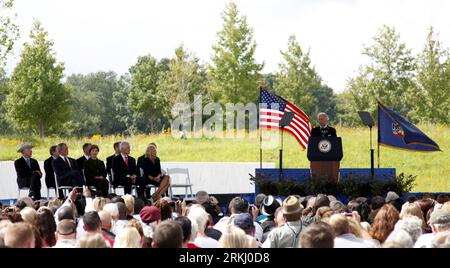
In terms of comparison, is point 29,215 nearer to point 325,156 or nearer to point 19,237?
point 19,237

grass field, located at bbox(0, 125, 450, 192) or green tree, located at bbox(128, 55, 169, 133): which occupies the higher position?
green tree, located at bbox(128, 55, 169, 133)

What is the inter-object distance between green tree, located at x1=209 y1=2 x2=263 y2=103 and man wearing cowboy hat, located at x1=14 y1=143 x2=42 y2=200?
28.6m

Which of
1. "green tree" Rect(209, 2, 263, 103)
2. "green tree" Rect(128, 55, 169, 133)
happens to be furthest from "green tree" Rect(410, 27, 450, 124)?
"green tree" Rect(128, 55, 169, 133)

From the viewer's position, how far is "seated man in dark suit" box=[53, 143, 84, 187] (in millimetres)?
16078

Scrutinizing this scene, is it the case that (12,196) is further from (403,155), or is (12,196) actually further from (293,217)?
(293,217)

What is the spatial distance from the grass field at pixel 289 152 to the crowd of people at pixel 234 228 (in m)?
18.7

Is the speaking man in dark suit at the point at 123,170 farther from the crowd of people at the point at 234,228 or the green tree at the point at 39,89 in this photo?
the green tree at the point at 39,89

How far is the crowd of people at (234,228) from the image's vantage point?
218 inches

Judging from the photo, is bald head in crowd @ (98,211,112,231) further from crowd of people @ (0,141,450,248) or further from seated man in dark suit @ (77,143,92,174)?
seated man in dark suit @ (77,143,92,174)

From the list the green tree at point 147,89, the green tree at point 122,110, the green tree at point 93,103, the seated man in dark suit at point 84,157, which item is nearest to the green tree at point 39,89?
the green tree at point 147,89

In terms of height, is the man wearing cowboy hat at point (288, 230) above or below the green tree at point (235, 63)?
below

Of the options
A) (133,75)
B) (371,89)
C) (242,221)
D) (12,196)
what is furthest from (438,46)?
(242,221)
